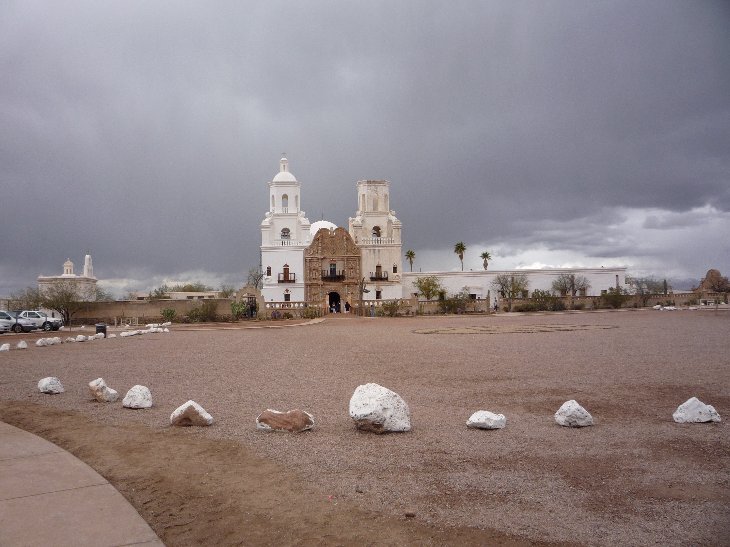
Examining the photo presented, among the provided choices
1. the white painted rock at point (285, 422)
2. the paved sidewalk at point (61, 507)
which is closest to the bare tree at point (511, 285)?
the white painted rock at point (285, 422)

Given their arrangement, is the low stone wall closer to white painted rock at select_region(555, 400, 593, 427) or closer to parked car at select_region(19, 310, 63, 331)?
parked car at select_region(19, 310, 63, 331)

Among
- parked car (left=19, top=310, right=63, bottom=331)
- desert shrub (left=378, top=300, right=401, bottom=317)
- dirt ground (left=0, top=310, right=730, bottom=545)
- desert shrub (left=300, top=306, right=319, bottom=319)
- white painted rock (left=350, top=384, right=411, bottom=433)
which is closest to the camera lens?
dirt ground (left=0, top=310, right=730, bottom=545)

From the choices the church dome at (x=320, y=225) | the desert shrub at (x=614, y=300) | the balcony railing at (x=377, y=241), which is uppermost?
the church dome at (x=320, y=225)

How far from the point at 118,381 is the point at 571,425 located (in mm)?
8685

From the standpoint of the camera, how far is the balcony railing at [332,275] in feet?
204

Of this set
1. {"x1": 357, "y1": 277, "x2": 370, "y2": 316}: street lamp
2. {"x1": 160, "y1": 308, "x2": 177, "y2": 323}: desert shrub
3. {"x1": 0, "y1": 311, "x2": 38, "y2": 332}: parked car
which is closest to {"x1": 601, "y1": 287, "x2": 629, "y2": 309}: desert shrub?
{"x1": 357, "y1": 277, "x2": 370, "y2": 316}: street lamp

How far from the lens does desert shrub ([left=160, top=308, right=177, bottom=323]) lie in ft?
145

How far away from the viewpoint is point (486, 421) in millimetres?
6934

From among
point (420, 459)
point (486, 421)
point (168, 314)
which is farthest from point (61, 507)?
point (168, 314)

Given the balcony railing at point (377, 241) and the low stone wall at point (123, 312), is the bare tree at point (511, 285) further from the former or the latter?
the low stone wall at point (123, 312)

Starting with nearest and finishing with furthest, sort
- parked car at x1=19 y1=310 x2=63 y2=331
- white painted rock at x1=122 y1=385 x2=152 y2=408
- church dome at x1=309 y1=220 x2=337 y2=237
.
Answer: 1. white painted rock at x1=122 y1=385 x2=152 y2=408
2. parked car at x1=19 y1=310 x2=63 y2=331
3. church dome at x1=309 y1=220 x2=337 y2=237

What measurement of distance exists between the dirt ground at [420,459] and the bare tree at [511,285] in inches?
2115

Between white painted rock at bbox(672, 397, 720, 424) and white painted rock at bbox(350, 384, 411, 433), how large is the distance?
3.39m

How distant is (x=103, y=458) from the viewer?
5809mm
